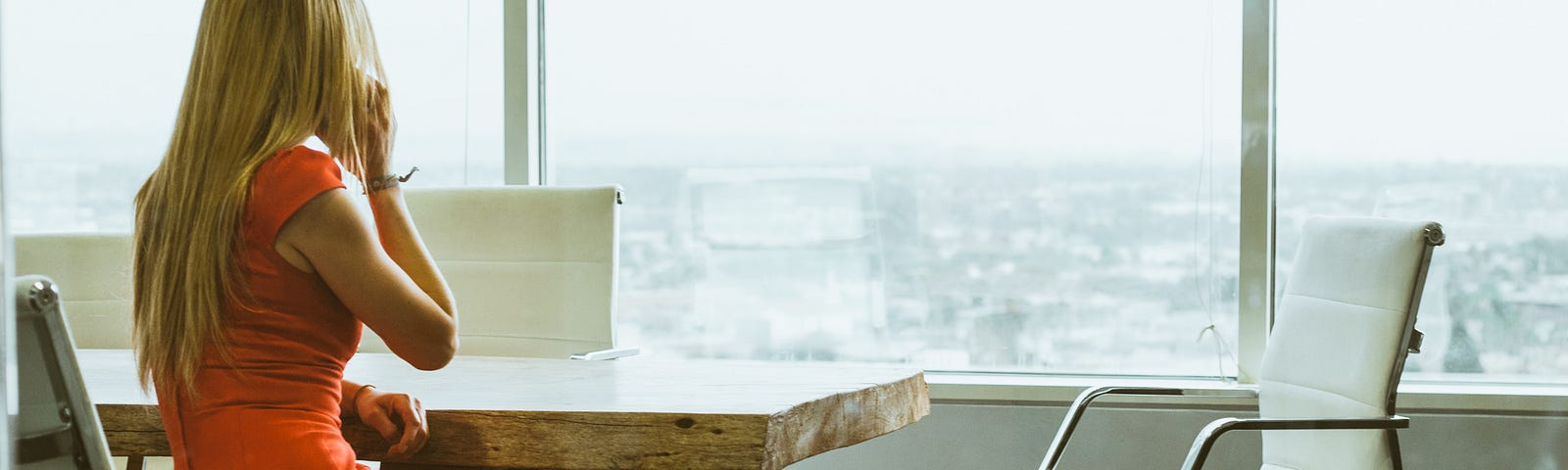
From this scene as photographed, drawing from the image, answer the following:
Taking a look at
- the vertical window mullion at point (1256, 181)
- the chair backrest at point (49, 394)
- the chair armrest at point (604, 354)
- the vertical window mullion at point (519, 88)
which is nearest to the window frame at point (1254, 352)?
the vertical window mullion at point (1256, 181)

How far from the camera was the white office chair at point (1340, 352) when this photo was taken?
2021 millimetres

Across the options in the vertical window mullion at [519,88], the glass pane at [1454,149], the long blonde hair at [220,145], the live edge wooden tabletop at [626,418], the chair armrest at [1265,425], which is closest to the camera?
the long blonde hair at [220,145]

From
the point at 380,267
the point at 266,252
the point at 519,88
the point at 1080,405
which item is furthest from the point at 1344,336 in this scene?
the point at 519,88

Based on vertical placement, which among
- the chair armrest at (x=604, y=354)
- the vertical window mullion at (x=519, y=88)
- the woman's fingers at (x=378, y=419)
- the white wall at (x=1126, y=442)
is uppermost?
the vertical window mullion at (x=519, y=88)

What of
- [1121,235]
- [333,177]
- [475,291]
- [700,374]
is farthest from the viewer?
[1121,235]

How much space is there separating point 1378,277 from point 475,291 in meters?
1.74

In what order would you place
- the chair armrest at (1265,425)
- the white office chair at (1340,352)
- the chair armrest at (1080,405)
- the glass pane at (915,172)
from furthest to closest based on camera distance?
the glass pane at (915,172) < the chair armrest at (1080,405) < the white office chair at (1340,352) < the chair armrest at (1265,425)

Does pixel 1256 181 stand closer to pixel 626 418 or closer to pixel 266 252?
pixel 626 418

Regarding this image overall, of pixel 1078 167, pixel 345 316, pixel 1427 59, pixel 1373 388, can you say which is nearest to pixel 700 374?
pixel 345 316

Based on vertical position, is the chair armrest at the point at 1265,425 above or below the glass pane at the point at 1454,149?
below

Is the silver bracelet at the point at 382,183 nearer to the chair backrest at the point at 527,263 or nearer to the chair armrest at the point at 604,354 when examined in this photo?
the chair armrest at the point at 604,354

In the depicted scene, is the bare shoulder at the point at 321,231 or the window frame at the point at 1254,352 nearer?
the bare shoulder at the point at 321,231

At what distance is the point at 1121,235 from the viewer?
316 centimetres

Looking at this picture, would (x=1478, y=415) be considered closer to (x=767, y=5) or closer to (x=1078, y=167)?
(x=1078, y=167)
